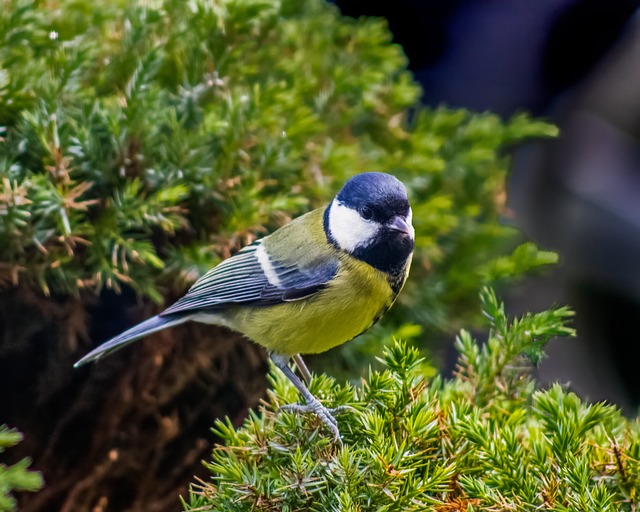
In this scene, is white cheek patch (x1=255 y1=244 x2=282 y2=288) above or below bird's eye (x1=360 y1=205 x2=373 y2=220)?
below

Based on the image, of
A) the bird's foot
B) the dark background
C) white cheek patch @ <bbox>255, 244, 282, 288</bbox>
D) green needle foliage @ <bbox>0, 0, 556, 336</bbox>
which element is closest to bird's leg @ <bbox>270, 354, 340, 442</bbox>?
the bird's foot

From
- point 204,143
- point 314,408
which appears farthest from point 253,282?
point 314,408

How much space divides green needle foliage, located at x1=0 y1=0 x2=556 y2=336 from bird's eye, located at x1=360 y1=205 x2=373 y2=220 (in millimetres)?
258

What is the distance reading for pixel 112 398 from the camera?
4.91 ft

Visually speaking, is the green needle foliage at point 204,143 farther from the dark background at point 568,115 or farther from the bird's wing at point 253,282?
the dark background at point 568,115

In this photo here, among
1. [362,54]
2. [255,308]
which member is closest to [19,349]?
[255,308]

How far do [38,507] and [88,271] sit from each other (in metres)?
0.48

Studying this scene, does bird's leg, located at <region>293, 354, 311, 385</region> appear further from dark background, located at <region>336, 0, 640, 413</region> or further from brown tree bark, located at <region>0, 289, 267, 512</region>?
dark background, located at <region>336, 0, 640, 413</region>

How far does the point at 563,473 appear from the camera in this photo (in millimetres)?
953

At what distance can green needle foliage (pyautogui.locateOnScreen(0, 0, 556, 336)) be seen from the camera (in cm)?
139

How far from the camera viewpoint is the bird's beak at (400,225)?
4.35ft

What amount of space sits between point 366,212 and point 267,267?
0.79 ft

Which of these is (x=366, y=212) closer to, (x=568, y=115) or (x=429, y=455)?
(x=429, y=455)

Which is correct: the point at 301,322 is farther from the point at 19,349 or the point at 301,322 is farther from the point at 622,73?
the point at 622,73
